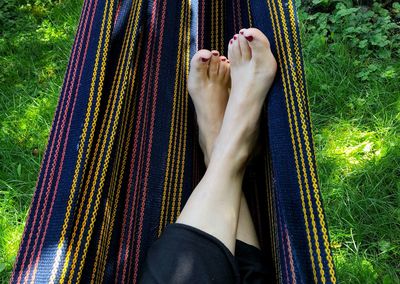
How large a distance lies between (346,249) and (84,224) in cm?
76

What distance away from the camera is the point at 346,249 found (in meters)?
1.30

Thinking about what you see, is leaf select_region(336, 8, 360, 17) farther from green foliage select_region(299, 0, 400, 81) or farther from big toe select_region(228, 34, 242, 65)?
big toe select_region(228, 34, 242, 65)

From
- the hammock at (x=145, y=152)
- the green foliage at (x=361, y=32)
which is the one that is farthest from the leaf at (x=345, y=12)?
the hammock at (x=145, y=152)

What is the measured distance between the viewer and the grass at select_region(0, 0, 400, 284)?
1308 millimetres

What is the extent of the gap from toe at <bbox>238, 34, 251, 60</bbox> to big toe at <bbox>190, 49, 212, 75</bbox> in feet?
0.34

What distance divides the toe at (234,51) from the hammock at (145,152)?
0.05 meters

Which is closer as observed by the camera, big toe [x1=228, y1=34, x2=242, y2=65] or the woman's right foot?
the woman's right foot

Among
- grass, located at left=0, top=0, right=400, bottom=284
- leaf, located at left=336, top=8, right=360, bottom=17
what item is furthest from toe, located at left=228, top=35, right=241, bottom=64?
leaf, located at left=336, top=8, right=360, bottom=17

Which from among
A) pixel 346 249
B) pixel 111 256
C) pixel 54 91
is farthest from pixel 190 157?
pixel 54 91

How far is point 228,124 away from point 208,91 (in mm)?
140

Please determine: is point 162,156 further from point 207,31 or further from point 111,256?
point 207,31

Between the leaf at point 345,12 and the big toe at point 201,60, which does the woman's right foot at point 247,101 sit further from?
the leaf at point 345,12

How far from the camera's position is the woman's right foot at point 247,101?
1075mm

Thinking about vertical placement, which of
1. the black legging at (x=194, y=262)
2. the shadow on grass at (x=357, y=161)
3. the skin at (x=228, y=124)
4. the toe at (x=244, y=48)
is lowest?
the shadow on grass at (x=357, y=161)
